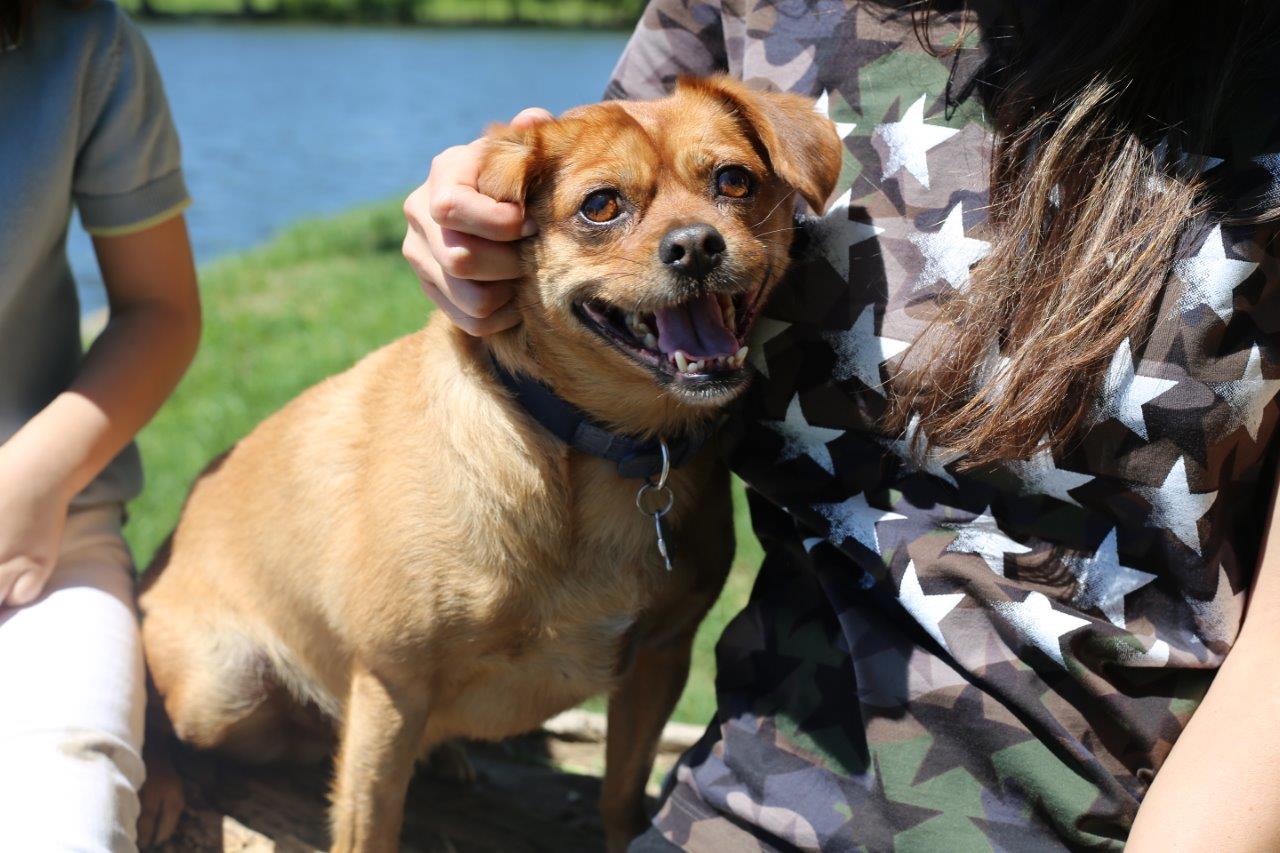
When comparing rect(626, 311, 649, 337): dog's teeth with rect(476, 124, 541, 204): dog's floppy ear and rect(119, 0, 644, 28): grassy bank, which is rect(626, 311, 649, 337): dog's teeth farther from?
rect(119, 0, 644, 28): grassy bank

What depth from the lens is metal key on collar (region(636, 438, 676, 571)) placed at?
7.61 feet

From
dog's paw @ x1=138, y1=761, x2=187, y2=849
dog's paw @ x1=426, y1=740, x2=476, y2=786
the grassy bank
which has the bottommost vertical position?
the grassy bank

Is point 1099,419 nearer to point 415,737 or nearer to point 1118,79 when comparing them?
point 1118,79

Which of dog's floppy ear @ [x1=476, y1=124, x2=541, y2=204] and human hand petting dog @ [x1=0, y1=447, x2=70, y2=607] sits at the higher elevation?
dog's floppy ear @ [x1=476, y1=124, x2=541, y2=204]

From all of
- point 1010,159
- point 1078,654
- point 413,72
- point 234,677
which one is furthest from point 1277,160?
point 413,72

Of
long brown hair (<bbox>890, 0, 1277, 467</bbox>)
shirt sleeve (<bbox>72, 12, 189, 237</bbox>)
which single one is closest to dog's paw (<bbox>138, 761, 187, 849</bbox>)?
shirt sleeve (<bbox>72, 12, 189, 237</bbox>)

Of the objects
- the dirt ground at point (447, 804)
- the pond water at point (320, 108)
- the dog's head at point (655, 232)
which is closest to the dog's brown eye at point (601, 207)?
the dog's head at point (655, 232)

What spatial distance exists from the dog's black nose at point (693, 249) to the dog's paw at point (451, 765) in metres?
1.61

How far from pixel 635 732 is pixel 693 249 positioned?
1.21 m

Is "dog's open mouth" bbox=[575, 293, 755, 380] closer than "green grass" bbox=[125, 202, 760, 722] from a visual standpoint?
Yes

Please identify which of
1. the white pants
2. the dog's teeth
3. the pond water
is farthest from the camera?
the pond water

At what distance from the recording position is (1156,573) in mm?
1817

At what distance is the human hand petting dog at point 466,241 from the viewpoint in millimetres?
2082

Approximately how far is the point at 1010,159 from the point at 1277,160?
1.21ft
